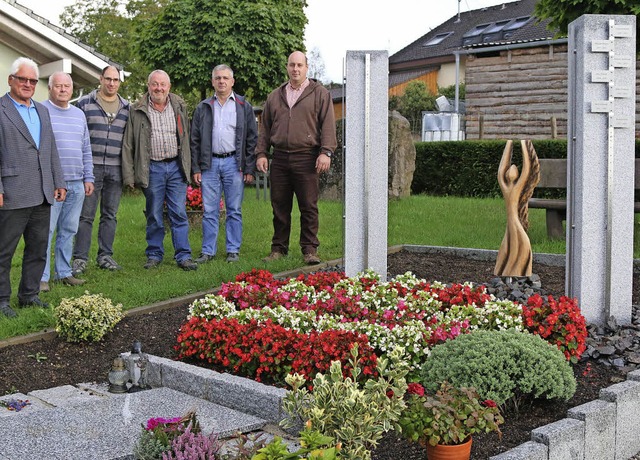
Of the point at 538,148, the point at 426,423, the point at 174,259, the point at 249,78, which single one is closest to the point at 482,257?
the point at 174,259

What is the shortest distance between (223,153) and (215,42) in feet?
36.3

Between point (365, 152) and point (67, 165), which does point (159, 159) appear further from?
point (365, 152)

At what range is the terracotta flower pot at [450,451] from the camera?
3766 millimetres

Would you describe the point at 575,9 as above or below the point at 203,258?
above

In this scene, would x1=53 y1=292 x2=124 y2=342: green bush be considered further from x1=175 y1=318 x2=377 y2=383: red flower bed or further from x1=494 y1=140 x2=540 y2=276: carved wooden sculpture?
x1=494 y1=140 x2=540 y2=276: carved wooden sculpture

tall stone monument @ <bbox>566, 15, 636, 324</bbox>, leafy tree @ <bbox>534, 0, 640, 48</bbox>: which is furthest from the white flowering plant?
leafy tree @ <bbox>534, 0, 640, 48</bbox>

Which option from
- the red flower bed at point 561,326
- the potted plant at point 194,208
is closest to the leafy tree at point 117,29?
the potted plant at point 194,208

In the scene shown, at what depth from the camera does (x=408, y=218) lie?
44.2 ft

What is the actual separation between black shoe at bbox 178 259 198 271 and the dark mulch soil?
131 centimetres

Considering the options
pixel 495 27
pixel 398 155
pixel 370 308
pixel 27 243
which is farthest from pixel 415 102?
pixel 370 308

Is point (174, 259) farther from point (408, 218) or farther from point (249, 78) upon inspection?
point (249, 78)

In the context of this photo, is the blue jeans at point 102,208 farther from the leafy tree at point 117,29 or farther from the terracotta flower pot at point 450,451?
the leafy tree at point 117,29

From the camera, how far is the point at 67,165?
777 centimetres

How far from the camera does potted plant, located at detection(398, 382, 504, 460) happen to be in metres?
3.76
